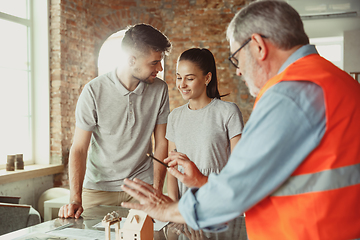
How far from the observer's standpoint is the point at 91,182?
7.72ft

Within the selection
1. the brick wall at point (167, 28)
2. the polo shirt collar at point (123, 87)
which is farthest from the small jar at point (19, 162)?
the polo shirt collar at point (123, 87)

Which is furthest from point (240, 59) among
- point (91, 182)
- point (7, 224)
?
point (7, 224)

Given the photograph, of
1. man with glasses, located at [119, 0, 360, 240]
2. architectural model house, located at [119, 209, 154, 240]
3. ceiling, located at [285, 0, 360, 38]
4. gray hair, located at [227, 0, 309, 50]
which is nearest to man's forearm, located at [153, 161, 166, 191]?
architectural model house, located at [119, 209, 154, 240]

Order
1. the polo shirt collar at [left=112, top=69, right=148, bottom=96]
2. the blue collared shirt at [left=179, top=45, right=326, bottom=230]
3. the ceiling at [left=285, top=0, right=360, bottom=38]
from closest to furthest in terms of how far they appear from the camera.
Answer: the blue collared shirt at [left=179, top=45, right=326, bottom=230] < the polo shirt collar at [left=112, top=69, right=148, bottom=96] < the ceiling at [left=285, top=0, right=360, bottom=38]

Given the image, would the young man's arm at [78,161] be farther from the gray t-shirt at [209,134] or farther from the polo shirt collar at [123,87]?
the gray t-shirt at [209,134]

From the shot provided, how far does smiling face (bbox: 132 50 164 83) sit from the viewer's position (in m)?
2.35

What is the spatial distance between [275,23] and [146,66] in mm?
1463

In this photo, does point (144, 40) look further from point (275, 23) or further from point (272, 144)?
point (272, 144)

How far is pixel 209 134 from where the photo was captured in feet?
7.18

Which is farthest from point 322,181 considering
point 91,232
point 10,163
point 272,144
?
point 10,163

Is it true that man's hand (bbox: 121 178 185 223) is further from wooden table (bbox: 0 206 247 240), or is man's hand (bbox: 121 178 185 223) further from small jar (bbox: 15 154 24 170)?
small jar (bbox: 15 154 24 170)

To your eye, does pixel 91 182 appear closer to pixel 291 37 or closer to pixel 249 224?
pixel 249 224

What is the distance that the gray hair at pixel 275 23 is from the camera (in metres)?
0.99

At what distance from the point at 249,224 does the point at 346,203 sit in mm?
272
